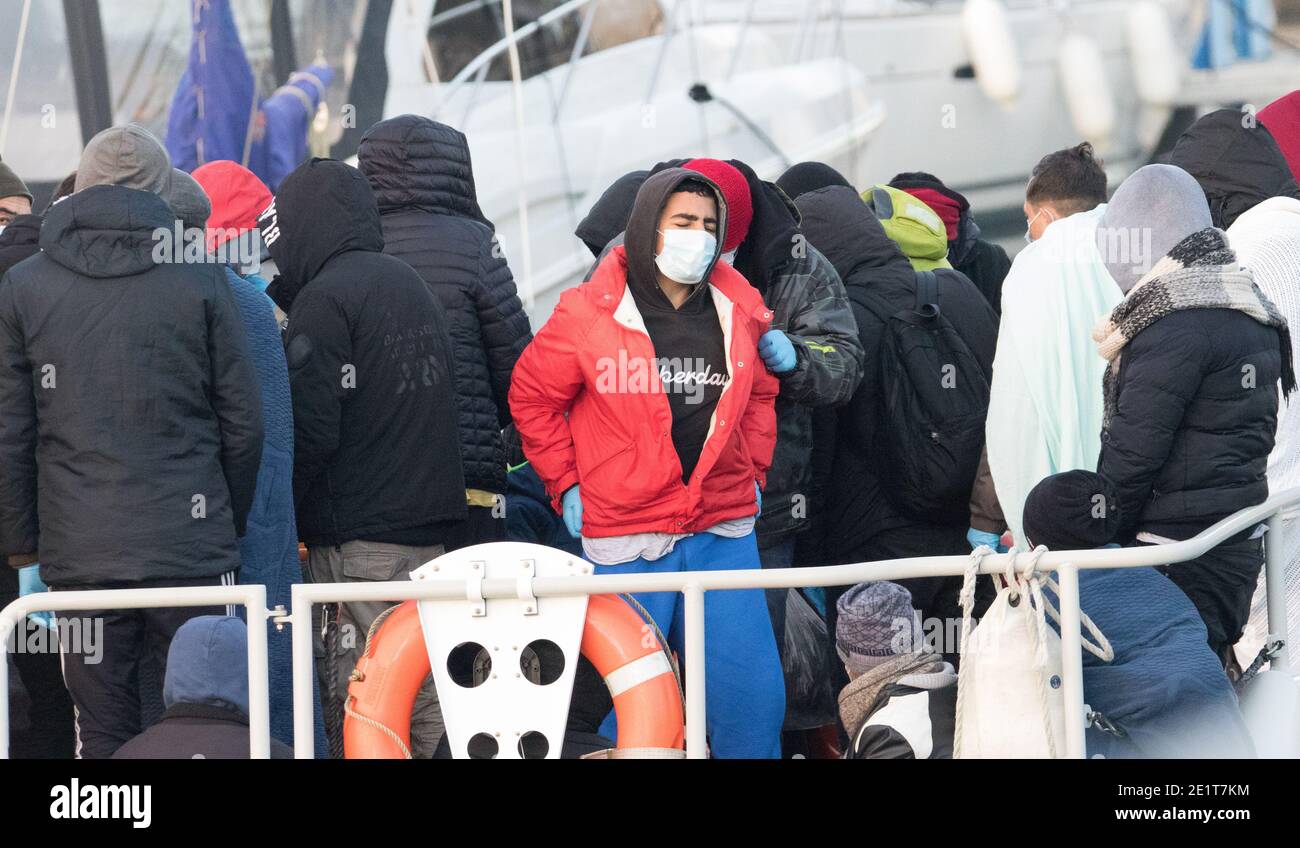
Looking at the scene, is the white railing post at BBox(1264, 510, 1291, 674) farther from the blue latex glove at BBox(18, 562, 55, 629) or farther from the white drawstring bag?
the blue latex glove at BBox(18, 562, 55, 629)

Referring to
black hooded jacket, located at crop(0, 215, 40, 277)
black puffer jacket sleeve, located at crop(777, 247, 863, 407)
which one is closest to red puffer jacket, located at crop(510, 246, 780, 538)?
black puffer jacket sleeve, located at crop(777, 247, 863, 407)

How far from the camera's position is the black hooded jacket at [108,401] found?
164 inches

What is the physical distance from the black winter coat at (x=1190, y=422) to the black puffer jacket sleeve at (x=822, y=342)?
66 cm

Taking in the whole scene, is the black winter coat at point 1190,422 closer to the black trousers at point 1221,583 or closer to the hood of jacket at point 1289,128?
the black trousers at point 1221,583

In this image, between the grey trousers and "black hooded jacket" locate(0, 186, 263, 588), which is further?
the grey trousers

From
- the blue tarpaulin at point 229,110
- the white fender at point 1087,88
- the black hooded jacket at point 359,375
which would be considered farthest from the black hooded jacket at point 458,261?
the white fender at point 1087,88

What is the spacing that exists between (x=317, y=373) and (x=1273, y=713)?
245 cm

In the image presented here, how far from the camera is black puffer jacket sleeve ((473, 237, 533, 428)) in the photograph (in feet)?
16.4

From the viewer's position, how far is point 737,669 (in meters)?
4.20

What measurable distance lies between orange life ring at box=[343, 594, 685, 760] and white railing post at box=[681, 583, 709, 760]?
5.3 inches

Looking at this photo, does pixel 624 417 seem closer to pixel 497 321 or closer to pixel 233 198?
pixel 497 321

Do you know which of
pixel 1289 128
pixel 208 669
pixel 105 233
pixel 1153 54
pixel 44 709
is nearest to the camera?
pixel 208 669

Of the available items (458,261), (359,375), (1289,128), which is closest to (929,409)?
(458,261)
